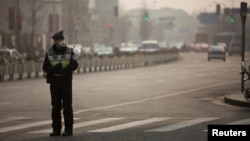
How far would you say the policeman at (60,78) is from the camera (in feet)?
46.7

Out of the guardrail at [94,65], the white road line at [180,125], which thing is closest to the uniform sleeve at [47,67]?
the white road line at [180,125]

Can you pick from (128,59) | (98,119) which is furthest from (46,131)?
(128,59)

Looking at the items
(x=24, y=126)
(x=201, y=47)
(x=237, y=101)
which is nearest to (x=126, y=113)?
(x=24, y=126)

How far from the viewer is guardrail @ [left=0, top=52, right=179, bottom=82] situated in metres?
40.9

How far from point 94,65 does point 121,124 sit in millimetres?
38577

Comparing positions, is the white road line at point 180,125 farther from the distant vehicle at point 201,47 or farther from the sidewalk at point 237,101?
the distant vehicle at point 201,47

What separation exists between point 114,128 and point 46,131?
1429 mm

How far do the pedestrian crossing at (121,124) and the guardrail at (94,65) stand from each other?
74.9ft

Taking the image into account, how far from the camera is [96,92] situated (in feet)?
95.7

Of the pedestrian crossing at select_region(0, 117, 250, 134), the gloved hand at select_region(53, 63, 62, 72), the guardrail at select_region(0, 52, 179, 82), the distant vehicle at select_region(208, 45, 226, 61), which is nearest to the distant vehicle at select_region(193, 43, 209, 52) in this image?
the guardrail at select_region(0, 52, 179, 82)

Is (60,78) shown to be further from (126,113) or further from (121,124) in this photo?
(126,113)

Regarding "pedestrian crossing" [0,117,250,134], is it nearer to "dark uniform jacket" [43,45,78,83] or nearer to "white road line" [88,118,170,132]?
"white road line" [88,118,170,132]

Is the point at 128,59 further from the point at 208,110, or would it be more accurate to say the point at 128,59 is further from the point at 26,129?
the point at 26,129

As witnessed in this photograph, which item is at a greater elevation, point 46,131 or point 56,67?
point 56,67
